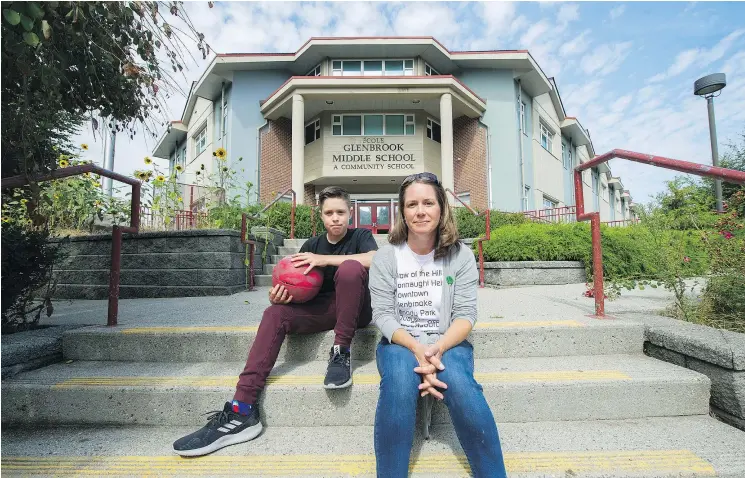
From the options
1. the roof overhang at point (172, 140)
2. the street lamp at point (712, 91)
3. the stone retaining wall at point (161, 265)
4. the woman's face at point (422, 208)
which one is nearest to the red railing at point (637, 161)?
the woman's face at point (422, 208)

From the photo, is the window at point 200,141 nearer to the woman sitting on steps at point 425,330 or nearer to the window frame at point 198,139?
the window frame at point 198,139

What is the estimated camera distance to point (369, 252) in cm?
236

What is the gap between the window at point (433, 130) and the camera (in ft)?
49.9

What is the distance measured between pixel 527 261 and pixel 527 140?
10.7 meters

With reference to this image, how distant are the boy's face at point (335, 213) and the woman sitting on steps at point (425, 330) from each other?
18.3 inches

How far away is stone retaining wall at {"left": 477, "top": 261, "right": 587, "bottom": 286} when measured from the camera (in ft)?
18.8

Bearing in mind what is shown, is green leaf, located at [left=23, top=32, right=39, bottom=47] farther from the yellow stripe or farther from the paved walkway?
the paved walkway

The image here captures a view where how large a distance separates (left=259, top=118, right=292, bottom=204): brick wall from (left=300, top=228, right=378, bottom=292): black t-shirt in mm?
11959

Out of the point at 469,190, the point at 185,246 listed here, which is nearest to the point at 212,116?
the point at 469,190

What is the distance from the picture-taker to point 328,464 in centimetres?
160

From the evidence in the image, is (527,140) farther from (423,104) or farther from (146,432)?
(146,432)

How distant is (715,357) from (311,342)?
221cm

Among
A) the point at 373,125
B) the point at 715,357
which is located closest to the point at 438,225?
the point at 715,357

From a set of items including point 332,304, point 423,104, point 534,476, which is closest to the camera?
point 534,476
